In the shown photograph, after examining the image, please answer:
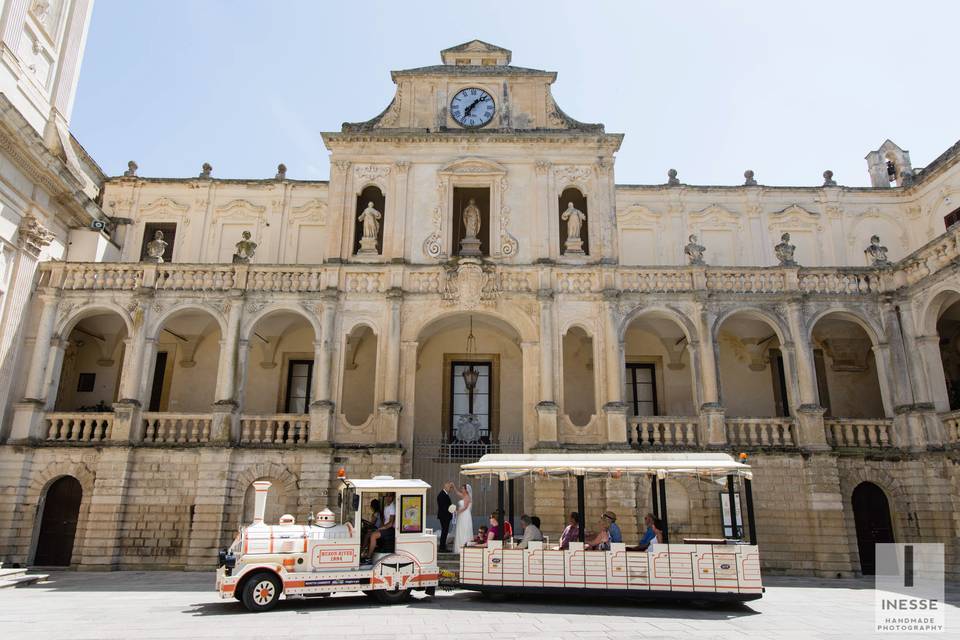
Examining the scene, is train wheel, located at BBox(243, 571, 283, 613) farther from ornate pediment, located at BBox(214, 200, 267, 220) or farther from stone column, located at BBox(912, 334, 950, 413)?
stone column, located at BBox(912, 334, 950, 413)

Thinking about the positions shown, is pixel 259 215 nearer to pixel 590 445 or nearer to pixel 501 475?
pixel 590 445

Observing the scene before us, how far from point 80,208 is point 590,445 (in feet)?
61.6

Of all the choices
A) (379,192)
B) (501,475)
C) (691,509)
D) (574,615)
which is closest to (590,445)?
(691,509)

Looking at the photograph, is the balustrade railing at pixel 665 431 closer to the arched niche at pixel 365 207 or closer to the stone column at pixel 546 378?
the stone column at pixel 546 378

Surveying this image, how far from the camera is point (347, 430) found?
62.4 ft

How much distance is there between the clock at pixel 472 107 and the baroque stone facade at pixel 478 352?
3.7 inches

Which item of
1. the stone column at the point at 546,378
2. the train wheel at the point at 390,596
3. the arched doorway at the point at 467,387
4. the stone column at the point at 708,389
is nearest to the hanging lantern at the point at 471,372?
the arched doorway at the point at 467,387

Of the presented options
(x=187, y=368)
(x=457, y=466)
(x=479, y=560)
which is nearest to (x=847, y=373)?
(x=457, y=466)

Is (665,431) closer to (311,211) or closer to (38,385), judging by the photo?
(311,211)

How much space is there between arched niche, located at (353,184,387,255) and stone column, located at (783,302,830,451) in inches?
517

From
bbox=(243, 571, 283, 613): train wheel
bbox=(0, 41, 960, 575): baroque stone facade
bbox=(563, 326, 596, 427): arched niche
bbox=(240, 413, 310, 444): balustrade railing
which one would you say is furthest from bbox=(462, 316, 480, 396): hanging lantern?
bbox=(243, 571, 283, 613): train wheel

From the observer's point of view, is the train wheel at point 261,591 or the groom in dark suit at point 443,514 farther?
the groom in dark suit at point 443,514

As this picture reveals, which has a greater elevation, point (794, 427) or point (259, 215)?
point (259, 215)

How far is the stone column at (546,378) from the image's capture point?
18719 mm
